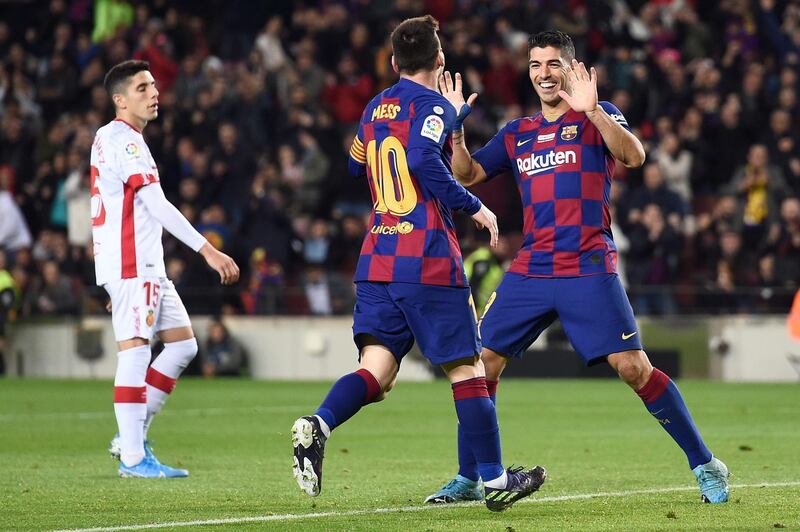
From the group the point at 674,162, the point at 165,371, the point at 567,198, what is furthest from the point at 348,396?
the point at 674,162

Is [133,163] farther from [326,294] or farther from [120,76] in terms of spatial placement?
[326,294]

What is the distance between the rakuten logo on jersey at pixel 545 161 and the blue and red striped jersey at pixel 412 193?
62 centimetres

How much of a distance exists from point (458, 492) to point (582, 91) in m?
1.98

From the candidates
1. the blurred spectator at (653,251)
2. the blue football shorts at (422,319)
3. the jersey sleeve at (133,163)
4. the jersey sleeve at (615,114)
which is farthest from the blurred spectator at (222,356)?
the blue football shorts at (422,319)

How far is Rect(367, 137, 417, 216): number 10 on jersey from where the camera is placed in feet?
22.9

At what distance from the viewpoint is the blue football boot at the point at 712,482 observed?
23.9ft

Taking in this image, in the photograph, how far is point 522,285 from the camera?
748 cm

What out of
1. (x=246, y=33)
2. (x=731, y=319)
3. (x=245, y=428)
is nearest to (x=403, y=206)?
(x=245, y=428)

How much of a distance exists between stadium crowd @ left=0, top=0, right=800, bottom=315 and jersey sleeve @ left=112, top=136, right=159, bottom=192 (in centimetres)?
1012

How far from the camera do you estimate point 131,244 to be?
894 centimetres

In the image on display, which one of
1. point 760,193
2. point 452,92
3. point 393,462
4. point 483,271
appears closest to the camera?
point 452,92

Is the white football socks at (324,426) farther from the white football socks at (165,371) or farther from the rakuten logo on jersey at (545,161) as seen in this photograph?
the white football socks at (165,371)

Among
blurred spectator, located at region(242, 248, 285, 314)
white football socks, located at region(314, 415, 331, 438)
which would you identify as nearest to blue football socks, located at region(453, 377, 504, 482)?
white football socks, located at region(314, 415, 331, 438)

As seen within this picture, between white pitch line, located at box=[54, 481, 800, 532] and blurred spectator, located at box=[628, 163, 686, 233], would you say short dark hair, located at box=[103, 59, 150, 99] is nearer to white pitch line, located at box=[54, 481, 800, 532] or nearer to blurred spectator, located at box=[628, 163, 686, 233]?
white pitch line, located at box=[54, 481, 800, 532]
